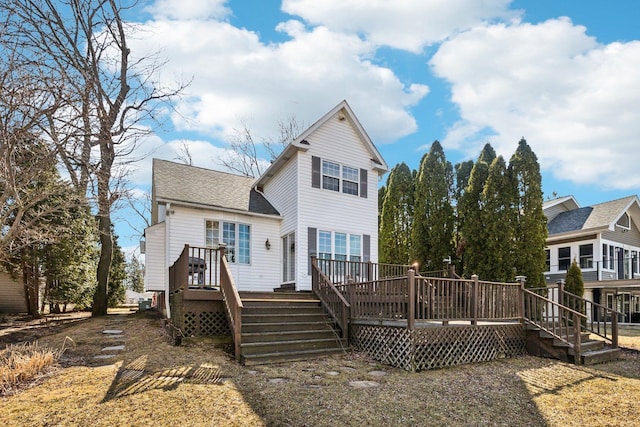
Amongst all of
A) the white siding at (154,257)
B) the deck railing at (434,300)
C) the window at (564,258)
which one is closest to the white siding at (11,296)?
the white siding at (154,257)

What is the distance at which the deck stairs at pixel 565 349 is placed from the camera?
8.70 metres

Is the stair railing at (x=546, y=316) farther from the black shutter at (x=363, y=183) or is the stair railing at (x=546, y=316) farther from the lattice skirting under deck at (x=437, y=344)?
the black shutter at (x=363, y=183)

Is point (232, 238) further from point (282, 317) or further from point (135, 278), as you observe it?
point (135, 278)

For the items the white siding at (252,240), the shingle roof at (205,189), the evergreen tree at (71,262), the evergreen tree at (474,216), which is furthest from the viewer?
the evergreen tree at (474,216)

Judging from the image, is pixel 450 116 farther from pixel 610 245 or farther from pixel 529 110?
pixel 610 245

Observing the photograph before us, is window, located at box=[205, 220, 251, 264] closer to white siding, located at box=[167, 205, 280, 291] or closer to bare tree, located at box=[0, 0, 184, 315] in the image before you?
white siding, located at box=[167, 205, 280, 291]

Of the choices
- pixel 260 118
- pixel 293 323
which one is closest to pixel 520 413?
pixel 293 323

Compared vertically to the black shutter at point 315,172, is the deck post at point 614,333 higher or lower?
lower

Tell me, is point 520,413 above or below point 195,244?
below

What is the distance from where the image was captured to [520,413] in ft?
17.0

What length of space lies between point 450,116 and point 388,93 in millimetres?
2691

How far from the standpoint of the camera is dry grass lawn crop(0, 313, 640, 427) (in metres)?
4.70

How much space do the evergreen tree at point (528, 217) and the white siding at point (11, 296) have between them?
22170mm

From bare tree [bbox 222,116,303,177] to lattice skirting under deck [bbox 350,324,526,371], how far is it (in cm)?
2175
